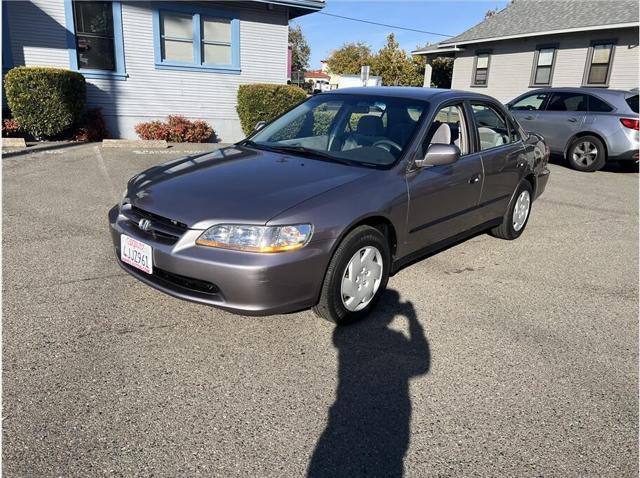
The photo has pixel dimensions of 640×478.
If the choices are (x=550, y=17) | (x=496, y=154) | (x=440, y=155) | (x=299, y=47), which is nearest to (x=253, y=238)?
(x=440, y=155)

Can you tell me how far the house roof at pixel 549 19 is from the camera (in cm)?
1735

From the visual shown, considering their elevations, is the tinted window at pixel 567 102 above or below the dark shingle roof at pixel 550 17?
below

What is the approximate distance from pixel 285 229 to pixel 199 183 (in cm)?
84

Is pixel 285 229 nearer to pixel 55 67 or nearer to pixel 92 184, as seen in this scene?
pixel 92 184

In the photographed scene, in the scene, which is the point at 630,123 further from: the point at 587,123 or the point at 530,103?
the point at 530,103

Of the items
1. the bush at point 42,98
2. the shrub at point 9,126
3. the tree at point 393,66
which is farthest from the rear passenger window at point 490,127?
the tree at point 393,66

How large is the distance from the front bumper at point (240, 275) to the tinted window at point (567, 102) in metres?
9.85

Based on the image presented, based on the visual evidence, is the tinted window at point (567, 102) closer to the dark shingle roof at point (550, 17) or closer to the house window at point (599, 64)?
the dark shingle roof at point (550, 17)

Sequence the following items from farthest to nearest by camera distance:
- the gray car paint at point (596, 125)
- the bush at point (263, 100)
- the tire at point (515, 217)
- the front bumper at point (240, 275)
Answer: the bush at point (263, 100), the gray car paint at point (596, 125), the tire at point (515, 217), the front bumper at point (240, 275)

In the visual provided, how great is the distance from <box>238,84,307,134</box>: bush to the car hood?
354 inches

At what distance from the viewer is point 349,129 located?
431 cm

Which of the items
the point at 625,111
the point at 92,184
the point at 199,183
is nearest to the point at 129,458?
the point at 199,183

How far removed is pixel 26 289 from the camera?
3859 mm

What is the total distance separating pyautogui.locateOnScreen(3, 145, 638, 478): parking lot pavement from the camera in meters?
2.33
